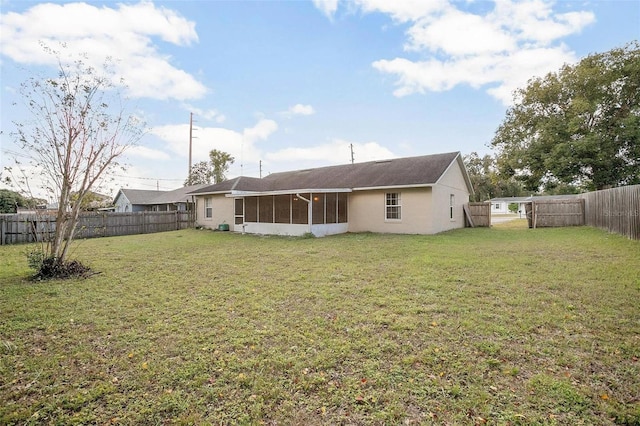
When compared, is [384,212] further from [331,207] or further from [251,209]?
[251,209]

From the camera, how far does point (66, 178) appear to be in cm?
683

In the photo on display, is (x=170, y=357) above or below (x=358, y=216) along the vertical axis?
below

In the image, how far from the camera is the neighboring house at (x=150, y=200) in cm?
2970

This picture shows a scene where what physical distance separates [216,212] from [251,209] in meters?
3.74

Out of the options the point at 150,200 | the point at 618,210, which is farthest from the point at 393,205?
the point at 150,200

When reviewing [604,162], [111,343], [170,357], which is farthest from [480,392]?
[604,162]

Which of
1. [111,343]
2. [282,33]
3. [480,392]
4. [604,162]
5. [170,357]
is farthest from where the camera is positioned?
[604,162]

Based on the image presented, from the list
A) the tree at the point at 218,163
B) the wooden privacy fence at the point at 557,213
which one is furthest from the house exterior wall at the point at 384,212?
the tree at the point at 218,163

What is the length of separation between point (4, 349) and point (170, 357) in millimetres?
1950

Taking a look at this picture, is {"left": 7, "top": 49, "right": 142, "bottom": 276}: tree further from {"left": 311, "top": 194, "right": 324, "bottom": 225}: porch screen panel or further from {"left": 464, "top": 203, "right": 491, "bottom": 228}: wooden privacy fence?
{"left": 464, "top": 203, "right": 491, "bottom": 228}: wooden privacy fence

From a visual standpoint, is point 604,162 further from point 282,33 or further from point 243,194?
point 243,194

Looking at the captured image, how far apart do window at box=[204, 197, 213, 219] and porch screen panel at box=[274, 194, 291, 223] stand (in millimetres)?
6340

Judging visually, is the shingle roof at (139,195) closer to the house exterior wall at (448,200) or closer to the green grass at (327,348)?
the house exterior wall at (448,200)

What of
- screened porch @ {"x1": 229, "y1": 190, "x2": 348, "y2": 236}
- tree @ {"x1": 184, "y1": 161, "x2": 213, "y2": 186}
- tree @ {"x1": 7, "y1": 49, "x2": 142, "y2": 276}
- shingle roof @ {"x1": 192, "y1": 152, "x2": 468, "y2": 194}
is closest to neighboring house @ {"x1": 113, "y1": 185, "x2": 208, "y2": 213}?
tree @ {"x1": 184, "y1": 161, "x2": 213, "y2": 186}
